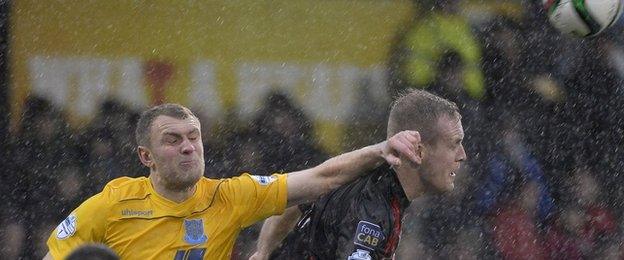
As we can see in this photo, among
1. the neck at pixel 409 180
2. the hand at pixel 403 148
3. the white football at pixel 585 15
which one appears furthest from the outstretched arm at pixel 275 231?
the white football at pixel 585 15

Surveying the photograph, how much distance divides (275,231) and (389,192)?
71 cm

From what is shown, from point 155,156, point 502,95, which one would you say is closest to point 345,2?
point 502,95

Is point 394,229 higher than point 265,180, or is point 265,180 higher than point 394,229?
point 394,229

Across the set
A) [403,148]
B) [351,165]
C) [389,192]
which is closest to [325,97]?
[351,165]

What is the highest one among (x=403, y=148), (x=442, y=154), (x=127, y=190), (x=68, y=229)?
(x=403, y=148)

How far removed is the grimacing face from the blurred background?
9.98 ft

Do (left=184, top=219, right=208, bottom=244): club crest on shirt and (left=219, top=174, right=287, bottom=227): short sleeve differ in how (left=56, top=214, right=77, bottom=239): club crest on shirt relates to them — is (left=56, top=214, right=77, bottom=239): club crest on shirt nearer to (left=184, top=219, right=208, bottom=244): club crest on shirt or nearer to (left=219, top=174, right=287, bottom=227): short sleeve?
(left=184, top=219, right=208, bottom=244): club crest on shirt

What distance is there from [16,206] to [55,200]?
0.28 m

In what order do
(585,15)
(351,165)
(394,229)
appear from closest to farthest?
(394,229)
(351,165)
(585,15)

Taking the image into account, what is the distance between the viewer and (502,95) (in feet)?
30.0

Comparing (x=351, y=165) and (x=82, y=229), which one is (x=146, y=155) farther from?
(x=351, y=165)

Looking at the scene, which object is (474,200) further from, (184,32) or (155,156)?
(155,156)

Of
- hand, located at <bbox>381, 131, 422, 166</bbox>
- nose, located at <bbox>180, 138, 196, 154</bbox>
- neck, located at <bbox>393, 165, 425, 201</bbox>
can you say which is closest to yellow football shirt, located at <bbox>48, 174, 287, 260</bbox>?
nose, located at <bbox>180, 138, 196, 154</bbox>

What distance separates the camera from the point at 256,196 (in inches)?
229
